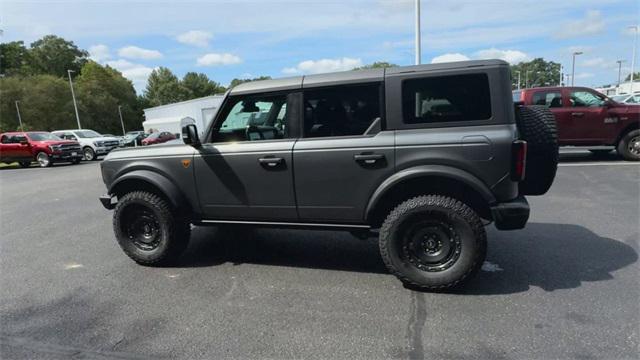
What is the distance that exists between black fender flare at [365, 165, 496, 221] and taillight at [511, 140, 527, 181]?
254mm

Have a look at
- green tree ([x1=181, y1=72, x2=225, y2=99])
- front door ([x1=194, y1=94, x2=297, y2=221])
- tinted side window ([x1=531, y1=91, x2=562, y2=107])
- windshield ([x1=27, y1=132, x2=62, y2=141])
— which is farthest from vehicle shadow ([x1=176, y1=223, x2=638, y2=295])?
green tree ([x1=181, y1=72, x2=225, y2=99])

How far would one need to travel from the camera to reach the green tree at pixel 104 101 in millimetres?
59719

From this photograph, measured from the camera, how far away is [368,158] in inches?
142

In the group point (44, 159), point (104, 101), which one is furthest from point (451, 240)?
point (104, 101)

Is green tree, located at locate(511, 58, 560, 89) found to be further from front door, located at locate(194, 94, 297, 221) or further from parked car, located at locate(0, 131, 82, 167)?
front door, located at locate(194, 94, 297, 221)

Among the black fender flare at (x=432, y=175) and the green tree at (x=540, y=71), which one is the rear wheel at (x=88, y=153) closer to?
the black fender flare at (x=432, y=175)

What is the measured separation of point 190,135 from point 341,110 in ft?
5.16

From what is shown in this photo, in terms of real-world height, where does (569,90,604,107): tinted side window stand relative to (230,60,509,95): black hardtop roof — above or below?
below

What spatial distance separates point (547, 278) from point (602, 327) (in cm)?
85

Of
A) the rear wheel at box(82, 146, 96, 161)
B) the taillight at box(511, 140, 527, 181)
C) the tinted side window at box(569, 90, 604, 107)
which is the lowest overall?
the rear wheel at box(82, 146, 96, 161)

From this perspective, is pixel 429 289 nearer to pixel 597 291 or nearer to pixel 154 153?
pixel 597 291

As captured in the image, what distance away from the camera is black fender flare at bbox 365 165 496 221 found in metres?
3.36

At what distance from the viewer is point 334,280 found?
394 cm

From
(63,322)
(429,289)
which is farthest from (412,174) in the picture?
(63,322)
